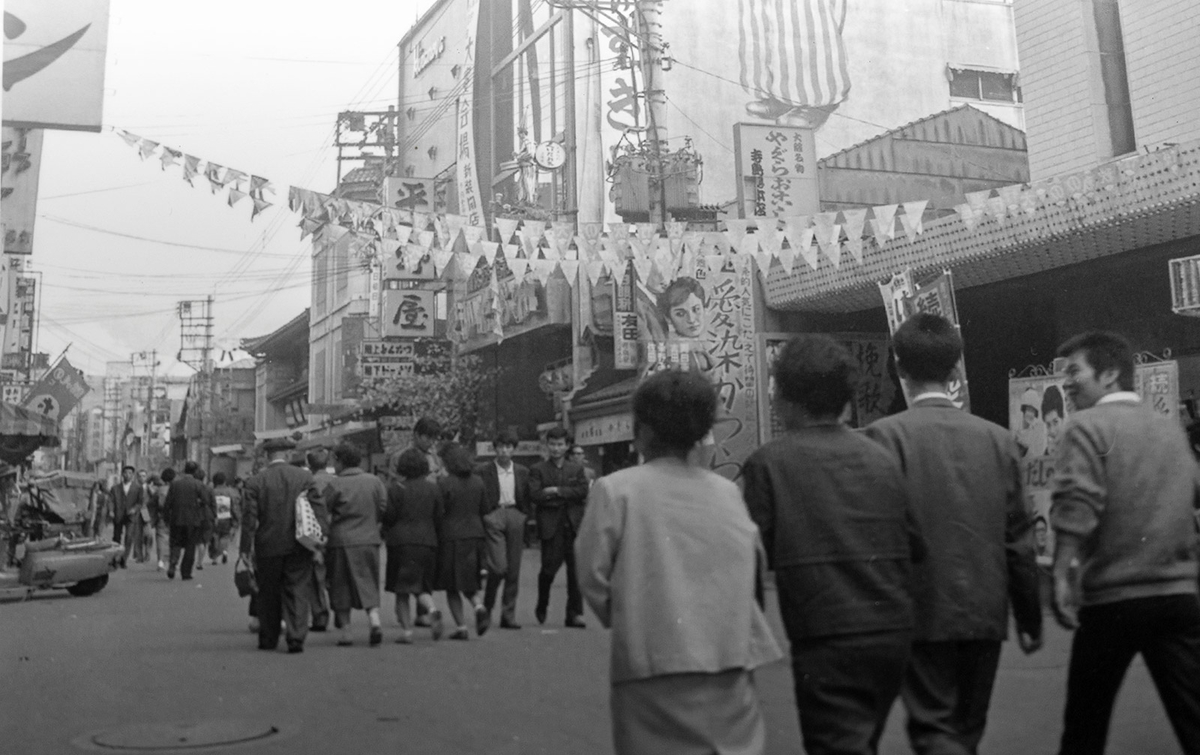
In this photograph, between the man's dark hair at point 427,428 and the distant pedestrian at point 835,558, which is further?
the man's dark hair at point 427,428

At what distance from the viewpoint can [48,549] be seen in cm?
1430

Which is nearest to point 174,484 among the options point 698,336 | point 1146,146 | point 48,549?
point 48,549

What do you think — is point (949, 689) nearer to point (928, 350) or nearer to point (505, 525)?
point (928, 350)

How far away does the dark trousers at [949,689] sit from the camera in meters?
3.57

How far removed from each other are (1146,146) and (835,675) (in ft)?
37.5

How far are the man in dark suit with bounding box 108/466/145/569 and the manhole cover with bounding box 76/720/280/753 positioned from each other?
13538 millimetres

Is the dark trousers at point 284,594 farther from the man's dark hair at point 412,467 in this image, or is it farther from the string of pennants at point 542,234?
the string of pennants at point 542,234

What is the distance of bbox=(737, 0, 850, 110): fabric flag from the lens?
98.1 ft

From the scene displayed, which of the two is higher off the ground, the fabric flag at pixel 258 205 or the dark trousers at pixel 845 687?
the fabric flag at pixel 258 205

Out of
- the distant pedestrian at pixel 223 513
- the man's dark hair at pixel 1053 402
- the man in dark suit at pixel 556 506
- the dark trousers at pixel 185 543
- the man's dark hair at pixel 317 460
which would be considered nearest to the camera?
the man's dark hair at pixel 317 460

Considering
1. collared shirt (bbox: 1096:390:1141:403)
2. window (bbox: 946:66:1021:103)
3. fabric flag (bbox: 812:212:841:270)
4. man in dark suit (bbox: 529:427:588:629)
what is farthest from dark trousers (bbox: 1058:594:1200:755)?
window (bbox: 946:66:1021:103)

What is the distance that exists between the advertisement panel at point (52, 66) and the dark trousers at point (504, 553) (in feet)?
14.4

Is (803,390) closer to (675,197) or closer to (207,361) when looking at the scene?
(675,197)

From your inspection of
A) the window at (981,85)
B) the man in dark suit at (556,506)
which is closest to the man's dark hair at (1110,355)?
the man in dark suit at (556,506)
